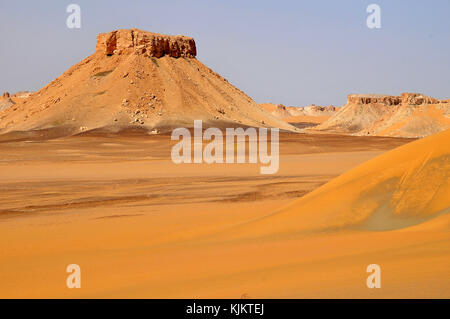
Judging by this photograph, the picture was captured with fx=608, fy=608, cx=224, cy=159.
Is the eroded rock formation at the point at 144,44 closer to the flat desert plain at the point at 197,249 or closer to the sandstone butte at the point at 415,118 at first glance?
the sandstone butte at the point at 415,118

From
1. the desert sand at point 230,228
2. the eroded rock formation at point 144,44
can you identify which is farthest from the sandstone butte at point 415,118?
the desert sand at point 230,228

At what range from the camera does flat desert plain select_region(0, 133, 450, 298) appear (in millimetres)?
6305

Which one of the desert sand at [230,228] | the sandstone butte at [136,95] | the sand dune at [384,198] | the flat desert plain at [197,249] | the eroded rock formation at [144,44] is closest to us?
the flat desert plain at [197,249]

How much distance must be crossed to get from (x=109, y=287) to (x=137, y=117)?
58049 mm

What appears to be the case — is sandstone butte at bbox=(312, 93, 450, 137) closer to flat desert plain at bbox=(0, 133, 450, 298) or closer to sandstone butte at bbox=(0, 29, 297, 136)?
sandstone butte at bbox=(0, 29, 297, 136)

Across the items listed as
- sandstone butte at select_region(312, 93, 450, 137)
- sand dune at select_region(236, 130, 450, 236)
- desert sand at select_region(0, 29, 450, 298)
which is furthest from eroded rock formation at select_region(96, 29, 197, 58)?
sand dune at select_region(236, 130, 450, 236)

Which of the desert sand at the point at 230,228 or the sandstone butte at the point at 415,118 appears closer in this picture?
the desert sand at the point at 230,228

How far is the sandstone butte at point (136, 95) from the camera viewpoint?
63.6 m

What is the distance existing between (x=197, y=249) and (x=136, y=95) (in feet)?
196

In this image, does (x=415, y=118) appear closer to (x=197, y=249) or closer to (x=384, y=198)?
(x=384, y=198)

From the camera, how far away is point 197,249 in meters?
8.52

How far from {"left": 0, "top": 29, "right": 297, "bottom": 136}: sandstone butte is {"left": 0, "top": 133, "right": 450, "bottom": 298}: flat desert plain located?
147 ft

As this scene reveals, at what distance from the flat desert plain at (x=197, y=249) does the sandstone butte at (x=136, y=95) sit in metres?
44.7
